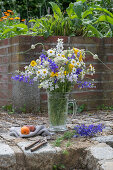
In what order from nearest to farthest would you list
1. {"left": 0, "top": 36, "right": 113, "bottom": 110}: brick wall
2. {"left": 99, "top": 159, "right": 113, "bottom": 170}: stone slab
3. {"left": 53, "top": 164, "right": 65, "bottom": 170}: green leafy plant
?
{"left": 99, "top": 159, "right": 113, "bottom": 170}: stone slab → {"left": 53, "top": 164, "right": 65, "bottom": 170}: green leafy plant → {"left": 0, "top": 36, "right": 113, "bottom": 110}: brick wall

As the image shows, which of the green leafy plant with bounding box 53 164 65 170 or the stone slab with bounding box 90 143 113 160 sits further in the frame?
the green leafy plant with bounding box 53 164 65 170

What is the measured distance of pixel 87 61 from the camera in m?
3.74

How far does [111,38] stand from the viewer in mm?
3873

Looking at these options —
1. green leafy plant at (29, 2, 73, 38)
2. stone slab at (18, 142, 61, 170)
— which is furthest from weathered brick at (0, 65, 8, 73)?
stone slab at (18, 142, 61, 170)

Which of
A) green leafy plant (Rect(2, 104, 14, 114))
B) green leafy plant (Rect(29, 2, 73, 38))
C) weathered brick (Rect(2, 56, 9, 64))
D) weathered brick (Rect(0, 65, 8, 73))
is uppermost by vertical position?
green leafy plant (Rect(29, 2, 73, 38))

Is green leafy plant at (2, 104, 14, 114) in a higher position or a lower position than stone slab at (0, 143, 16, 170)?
higher

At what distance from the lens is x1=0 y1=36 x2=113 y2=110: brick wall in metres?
3.55

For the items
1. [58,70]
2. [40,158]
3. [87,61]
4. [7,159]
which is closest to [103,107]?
[87,61]

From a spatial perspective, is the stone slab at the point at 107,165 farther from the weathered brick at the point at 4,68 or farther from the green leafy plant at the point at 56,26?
the weathered brick at the point at 4,68

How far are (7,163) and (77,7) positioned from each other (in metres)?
2.38

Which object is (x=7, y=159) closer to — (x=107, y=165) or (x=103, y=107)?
(x=107, y=165)

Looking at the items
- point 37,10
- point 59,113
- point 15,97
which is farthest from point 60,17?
point 37,10

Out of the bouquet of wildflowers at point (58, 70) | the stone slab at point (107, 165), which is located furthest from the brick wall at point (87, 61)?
the stone slab at point (107, 165)

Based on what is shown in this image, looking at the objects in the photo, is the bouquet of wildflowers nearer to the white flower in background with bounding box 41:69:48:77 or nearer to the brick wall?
the white flower in background with bounding box 41:69:48:77
